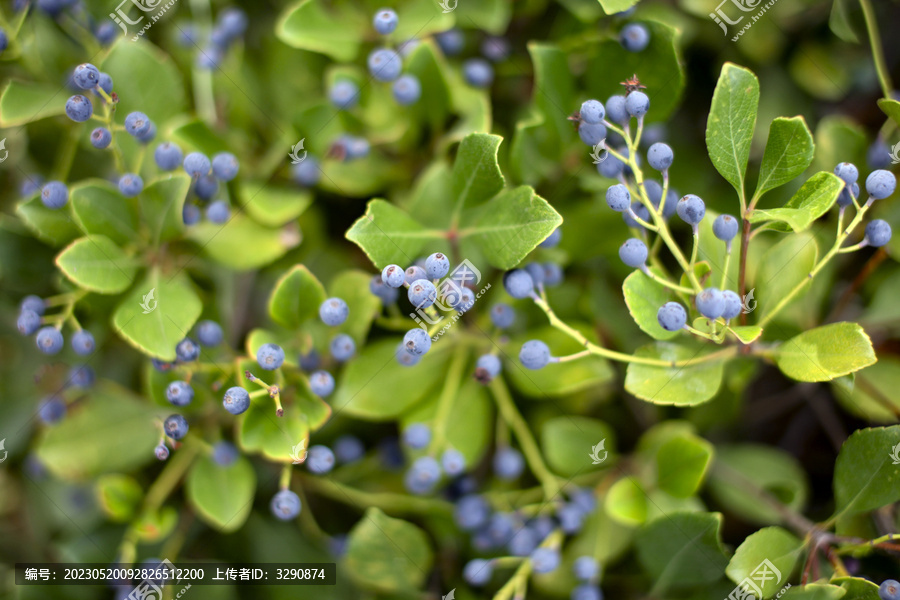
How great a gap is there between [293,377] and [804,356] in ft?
2.71

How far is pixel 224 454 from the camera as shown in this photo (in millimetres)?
1203

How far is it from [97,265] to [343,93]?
1.75 feet

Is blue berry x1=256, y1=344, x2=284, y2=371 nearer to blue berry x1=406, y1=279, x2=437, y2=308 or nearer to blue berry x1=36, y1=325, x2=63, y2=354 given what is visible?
blue berry x1=406, y1=279, x2=437, y2=308

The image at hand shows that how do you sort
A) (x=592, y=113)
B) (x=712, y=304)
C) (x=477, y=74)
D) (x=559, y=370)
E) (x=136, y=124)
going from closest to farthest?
(x=712, y=304), (x=592, y=113), (x=136, y=124), (x=559, y=370), (x=477, y=74)

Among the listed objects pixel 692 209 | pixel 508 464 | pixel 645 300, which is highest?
pixel 692 209

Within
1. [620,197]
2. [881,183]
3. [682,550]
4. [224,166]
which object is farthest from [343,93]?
[682,550]

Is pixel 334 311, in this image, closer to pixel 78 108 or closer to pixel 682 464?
pixel 78 108

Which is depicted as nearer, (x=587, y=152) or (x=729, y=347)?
(x=729, y=347)

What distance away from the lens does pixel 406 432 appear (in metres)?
1.19

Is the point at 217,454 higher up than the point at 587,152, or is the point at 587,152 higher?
the point at 587,152

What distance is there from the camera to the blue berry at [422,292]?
2.99 feet

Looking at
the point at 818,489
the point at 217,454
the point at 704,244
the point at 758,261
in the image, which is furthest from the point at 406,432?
the point at 818,489

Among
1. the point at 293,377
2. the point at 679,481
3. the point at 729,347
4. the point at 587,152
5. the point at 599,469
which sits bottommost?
the point at 599,469

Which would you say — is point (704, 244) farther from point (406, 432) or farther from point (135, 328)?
point (135, 328)
